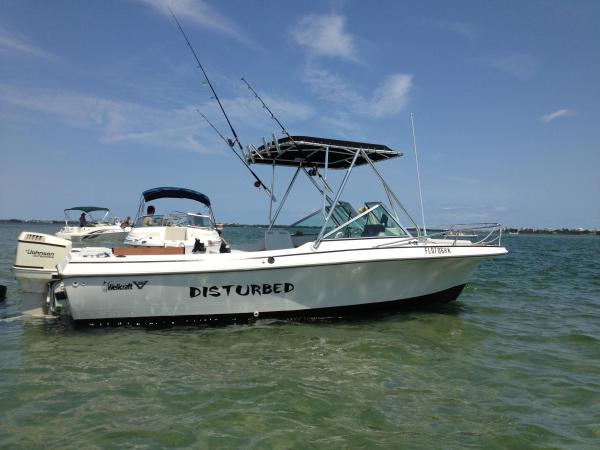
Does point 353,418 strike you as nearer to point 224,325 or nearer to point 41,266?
point 224,325

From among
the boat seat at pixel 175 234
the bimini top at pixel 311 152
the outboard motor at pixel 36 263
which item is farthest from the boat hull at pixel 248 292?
the boat seat at pixel 175 234

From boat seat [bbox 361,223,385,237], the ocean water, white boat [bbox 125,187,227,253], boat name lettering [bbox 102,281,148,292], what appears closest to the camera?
the ocean water

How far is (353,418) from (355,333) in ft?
8.61

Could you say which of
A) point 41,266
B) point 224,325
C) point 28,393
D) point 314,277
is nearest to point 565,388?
point 314,277

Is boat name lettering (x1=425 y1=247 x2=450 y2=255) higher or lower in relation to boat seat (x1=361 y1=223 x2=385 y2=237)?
lower

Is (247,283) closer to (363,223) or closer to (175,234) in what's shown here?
(363,223)

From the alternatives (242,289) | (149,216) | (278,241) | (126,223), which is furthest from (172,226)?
(126,223)

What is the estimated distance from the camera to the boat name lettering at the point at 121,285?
19.6 ft

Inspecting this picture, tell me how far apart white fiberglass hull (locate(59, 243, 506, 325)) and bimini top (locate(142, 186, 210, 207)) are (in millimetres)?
9812

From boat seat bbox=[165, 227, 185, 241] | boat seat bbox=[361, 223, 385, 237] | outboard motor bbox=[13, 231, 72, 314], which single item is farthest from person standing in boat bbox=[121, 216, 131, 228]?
boat seat bbox=[361, 223, 385, 237]

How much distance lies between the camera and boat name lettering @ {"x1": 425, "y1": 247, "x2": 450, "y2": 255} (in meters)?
6.66

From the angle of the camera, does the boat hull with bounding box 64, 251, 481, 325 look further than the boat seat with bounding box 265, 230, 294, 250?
No

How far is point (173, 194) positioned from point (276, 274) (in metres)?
10.9

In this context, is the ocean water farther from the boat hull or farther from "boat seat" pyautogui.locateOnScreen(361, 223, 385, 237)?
"boat seat" pyautogui.locateOnScreen(361, 223, 385, 237)
